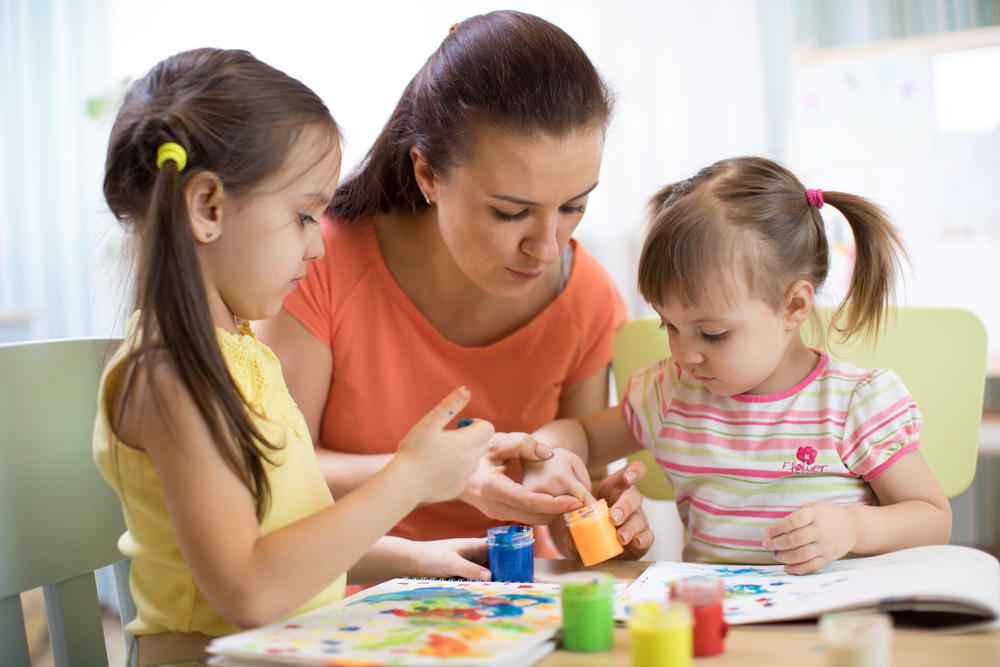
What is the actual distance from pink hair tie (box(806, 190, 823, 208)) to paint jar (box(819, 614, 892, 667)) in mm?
618

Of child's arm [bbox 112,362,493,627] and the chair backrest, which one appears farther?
the chair backrest

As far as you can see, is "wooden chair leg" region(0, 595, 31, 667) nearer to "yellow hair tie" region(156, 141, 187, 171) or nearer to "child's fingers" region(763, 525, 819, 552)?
"yellow hair tie" region(156, 141, 187, 171)

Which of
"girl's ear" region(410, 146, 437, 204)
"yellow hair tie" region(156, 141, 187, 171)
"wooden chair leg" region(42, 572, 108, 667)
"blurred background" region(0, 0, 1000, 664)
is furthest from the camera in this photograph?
"blurred background" region(0, 0, 1000, 664)

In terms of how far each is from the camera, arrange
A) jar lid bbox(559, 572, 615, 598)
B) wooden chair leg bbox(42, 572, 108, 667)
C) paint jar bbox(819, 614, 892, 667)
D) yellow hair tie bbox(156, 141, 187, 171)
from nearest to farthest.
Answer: paint jar bbox(819, 614, 892, 667) < jar lid bbox(559, 572, 615, 598) < yellow hair tie bbox(156, 141, 187, 171) < wooden chair leg bbox(42, 572, 108, 667)

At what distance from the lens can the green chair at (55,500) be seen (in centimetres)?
90

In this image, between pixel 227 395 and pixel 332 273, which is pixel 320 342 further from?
pixel 227 395

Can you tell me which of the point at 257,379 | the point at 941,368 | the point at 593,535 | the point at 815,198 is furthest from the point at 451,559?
the point at 941,368

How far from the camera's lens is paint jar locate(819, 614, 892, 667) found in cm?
51

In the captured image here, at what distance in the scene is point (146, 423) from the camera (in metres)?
0.68

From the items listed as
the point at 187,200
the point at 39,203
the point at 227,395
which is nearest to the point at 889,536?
the point at 227,395

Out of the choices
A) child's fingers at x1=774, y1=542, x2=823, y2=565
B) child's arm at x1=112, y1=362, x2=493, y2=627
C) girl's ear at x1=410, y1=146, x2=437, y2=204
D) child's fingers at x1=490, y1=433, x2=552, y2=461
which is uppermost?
girl's ear at x1=410, y1=146, x2=437, y2=204

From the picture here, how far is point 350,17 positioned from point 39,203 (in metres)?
1.38

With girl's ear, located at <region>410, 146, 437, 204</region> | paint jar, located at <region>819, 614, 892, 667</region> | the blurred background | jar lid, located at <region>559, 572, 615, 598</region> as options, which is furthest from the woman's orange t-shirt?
the blurred background

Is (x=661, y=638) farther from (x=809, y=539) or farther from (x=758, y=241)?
(x=758, y=241)
